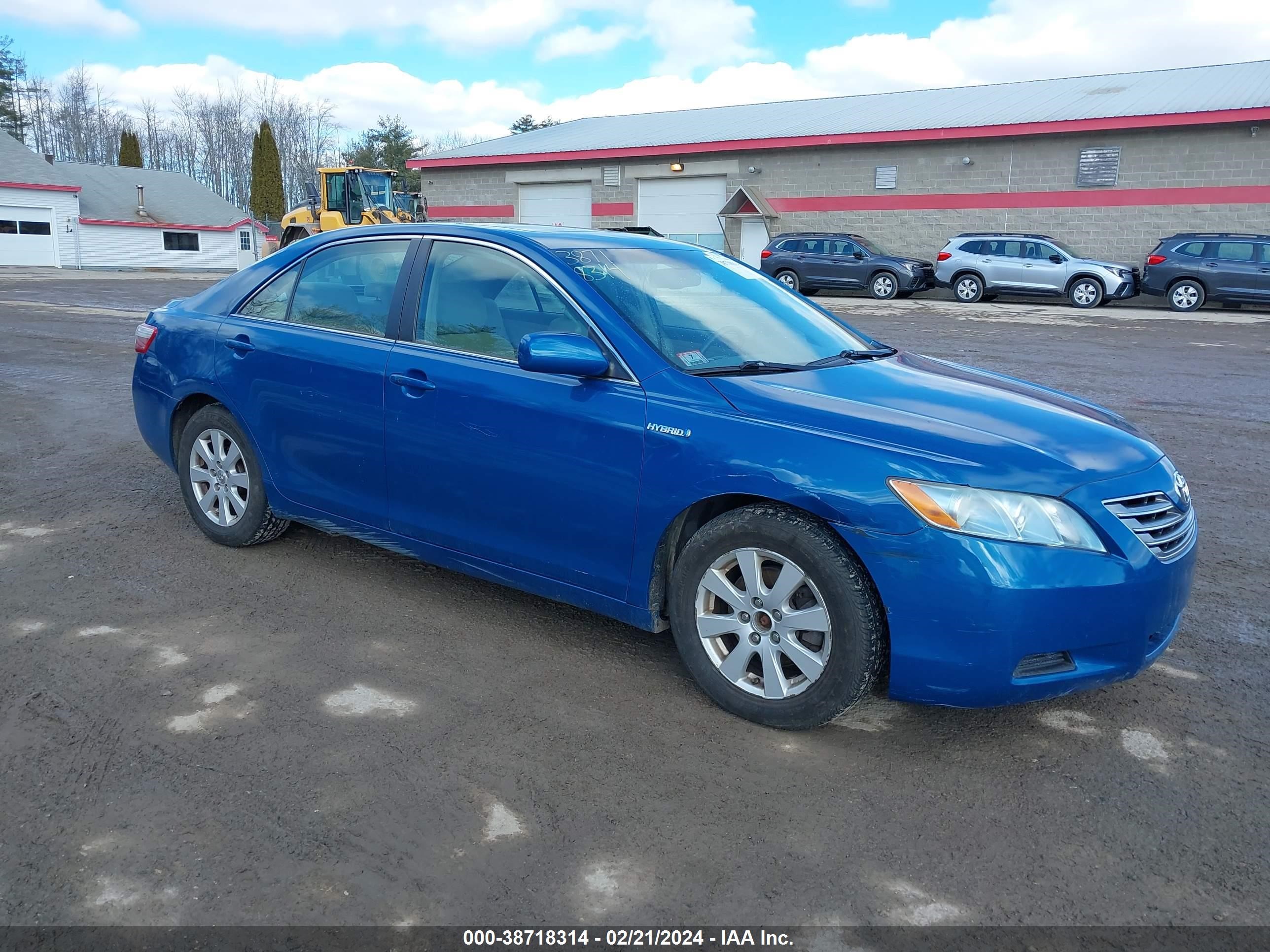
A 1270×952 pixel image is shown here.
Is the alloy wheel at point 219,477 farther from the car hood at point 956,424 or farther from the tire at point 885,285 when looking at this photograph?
the tire at point 885,285

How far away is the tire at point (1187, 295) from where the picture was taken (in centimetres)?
2231

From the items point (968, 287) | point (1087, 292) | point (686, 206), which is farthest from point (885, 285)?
point (686, 206)

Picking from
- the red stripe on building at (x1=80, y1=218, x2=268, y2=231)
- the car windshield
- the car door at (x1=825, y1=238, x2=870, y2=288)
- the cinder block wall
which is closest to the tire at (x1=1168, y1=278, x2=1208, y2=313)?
the cinder block wall

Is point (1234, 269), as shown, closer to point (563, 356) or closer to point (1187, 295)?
point (1187, 295)

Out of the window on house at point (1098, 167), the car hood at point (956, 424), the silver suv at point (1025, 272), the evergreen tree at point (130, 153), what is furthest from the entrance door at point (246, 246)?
the car hood at point (956, 424)

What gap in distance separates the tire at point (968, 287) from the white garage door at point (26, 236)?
39.7m

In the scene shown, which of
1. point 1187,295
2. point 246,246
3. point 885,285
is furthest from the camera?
point 246,246

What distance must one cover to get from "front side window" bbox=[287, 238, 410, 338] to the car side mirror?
101 centimetres

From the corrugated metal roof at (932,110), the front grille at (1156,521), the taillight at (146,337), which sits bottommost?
the front grille at (1156,521)

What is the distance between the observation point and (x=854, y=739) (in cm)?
338

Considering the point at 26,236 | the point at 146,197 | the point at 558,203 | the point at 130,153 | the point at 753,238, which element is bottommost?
the point at 753,238

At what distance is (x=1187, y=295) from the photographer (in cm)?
2247

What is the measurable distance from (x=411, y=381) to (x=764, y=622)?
175cm

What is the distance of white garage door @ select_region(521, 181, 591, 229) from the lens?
36.2m
